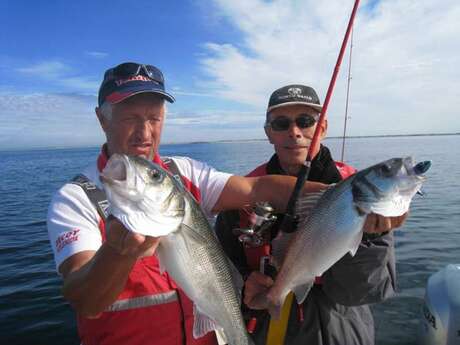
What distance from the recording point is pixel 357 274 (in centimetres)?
328

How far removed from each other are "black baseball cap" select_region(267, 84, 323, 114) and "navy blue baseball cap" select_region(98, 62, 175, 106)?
1.37m

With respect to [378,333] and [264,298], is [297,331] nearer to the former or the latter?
[264,298]

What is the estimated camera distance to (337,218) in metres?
3.01

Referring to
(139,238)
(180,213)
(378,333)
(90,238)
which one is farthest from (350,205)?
(378,333)

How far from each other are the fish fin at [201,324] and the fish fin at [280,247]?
2.95ft

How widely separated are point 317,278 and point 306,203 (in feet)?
3.05

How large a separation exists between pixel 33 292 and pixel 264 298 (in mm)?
7665

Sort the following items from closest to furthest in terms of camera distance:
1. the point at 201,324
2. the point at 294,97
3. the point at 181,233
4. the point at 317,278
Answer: the point at 181,233 → the point at 201,324 → the point at 317,278 → the point at 294,97

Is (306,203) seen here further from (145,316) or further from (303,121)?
(145,316)

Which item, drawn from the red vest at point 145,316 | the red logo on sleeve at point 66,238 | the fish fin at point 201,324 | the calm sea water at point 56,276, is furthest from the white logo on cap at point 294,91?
the calm sea water at point 56,276

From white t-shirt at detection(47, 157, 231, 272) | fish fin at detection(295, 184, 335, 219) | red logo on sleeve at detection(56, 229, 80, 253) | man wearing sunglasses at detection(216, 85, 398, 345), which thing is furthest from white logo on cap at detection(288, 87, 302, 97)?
red logo on sleeve at detection(56, 229, 80, 253)

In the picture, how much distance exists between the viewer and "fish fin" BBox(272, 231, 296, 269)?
3.47 m

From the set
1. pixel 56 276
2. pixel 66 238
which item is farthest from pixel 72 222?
pixel 56 276

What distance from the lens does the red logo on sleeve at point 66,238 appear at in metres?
2.60
